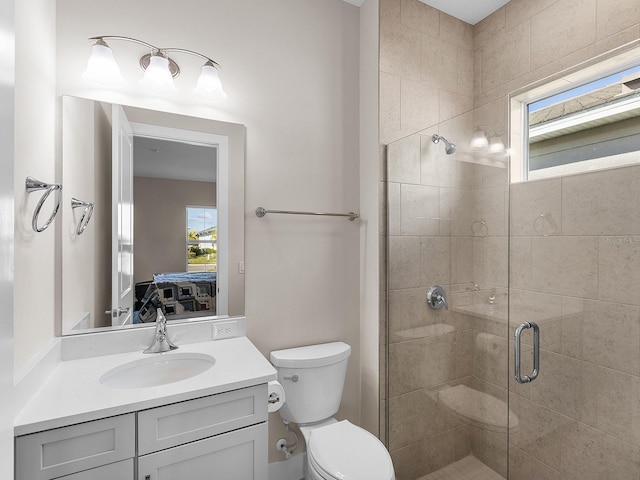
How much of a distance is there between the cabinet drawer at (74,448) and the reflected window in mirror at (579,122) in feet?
6.22

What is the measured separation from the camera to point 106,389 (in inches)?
45.9

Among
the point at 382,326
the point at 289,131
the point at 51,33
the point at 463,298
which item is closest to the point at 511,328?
the point at 463,298

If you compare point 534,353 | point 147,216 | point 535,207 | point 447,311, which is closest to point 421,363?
point 447,311

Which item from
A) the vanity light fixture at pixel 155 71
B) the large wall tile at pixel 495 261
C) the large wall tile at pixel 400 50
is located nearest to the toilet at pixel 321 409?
the large wall tile at pixel 495 261

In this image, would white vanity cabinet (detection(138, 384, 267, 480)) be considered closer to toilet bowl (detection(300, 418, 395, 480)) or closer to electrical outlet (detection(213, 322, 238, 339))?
toilet bowl (detection(300, 418, 395, 480))

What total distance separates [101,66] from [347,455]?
6.31 feet

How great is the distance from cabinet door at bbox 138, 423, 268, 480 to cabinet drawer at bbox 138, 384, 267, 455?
1.0 inches

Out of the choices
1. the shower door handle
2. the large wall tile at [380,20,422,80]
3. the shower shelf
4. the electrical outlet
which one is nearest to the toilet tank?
the electrical outlet

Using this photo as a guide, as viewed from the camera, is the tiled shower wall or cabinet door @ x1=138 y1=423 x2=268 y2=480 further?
the tiled shower wall

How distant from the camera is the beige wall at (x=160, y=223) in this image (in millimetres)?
1616

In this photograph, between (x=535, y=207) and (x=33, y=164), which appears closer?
(x=33, y=164)

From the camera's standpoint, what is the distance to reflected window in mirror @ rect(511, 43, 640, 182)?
1366 mm

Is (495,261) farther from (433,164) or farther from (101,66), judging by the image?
(101,66)

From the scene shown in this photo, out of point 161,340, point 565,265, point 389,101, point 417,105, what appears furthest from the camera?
point 417,105
